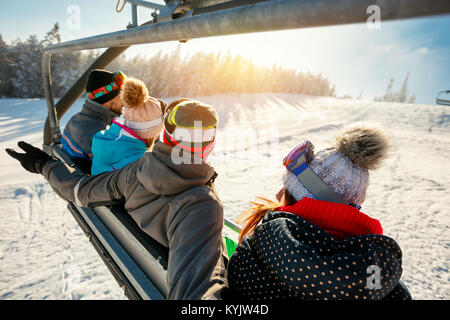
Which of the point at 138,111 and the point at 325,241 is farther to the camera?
the point at 138,111

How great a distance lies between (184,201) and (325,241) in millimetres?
662

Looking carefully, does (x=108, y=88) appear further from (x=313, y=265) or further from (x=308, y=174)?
(x=313, y=265)

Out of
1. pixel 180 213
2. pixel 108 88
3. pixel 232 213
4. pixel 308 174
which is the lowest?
pixel 232 213

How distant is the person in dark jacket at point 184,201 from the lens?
0.95 m

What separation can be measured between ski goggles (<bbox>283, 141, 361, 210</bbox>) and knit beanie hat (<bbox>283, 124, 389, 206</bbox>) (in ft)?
0.04

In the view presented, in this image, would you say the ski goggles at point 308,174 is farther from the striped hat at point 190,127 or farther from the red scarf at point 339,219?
the striped hat at point 190,127

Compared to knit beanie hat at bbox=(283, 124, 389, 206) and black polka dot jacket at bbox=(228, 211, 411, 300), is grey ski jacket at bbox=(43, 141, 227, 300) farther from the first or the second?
knit beanie hat at bbox=(283, 124, 389, 206)

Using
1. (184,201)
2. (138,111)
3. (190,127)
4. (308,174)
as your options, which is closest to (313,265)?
(308,174)

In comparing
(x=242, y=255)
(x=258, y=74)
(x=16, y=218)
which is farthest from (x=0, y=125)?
(x=258, y=74)

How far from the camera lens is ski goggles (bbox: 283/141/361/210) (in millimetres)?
953

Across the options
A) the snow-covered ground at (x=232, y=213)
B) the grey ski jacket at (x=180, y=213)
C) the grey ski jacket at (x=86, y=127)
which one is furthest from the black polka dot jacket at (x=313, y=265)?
the grey ski jacket at (x=86, y=127)

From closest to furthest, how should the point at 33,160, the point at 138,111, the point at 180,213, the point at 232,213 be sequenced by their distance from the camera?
the point at 180,213 → the point at 138,111 → the point at 33,160 → the point at 232,213

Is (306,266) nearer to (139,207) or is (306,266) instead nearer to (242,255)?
(242,255)

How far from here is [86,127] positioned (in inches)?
95.0
